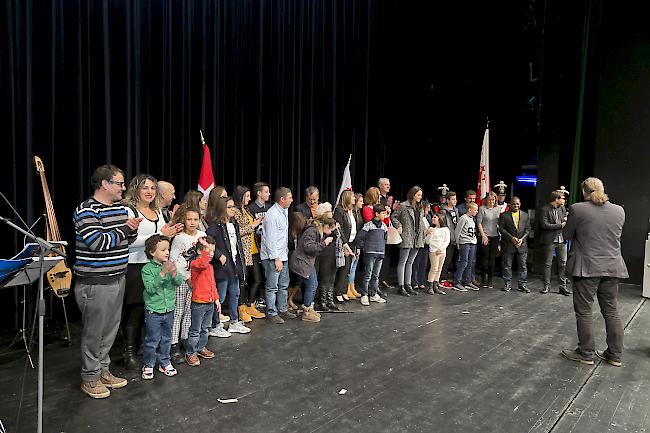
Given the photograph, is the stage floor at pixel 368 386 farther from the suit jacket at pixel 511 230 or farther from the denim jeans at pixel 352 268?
the suit jacket at pixel 511 230

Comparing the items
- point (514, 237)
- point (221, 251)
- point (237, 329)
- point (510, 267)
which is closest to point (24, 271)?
point (221, 251)

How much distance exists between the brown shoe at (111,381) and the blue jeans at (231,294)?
4.17 ft

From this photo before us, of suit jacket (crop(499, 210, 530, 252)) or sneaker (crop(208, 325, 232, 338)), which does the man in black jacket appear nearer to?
suit jacket (crop(499, 210, 530, 252))

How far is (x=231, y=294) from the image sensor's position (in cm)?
491

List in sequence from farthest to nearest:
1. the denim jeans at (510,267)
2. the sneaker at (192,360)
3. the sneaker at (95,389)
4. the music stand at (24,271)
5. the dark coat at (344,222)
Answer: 1. the denim jeans at (510,267)
2. the dark coat at (344,222)
3. the sneaker at (192,360)
4. the sneaker at (95,389)
5. the music stand at (24,271)

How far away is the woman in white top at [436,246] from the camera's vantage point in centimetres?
701

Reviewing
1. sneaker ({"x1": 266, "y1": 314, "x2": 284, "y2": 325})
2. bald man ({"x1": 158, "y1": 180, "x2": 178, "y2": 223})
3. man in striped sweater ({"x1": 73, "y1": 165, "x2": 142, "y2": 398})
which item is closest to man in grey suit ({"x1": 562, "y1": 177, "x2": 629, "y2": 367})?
sneaker ({"x1": 266, "y1": 314, "x2": 284, "y2": 325})

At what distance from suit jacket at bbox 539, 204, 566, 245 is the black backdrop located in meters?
3.36

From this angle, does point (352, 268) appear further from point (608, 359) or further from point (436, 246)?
point (608, 359)

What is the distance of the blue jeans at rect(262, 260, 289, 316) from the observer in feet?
17.5

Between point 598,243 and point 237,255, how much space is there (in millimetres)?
3335

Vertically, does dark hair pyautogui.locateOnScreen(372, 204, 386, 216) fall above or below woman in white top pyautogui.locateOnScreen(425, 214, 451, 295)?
above

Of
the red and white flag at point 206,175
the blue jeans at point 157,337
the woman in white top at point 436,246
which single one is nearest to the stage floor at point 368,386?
the blue jeans at point 157,337

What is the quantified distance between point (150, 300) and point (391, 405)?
1.91 meters
